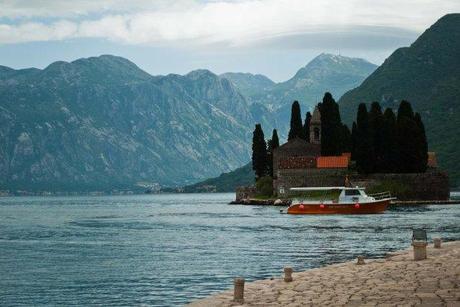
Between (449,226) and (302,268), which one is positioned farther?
(449,226)

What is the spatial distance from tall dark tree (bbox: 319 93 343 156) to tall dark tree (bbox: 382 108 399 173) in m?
8.85

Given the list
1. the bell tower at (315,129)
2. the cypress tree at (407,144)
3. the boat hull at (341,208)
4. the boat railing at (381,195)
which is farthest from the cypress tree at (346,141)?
the boat hull at (341,208)

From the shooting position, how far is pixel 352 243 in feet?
214

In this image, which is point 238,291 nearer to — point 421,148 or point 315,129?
point 421,148

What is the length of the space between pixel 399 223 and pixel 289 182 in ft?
207

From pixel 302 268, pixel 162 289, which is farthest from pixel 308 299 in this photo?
pixel 302 268

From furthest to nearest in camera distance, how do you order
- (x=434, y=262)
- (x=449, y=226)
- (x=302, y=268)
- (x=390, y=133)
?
(x=390, y=133) → (x=449, y=226) → (x=302, y=268) → (x=434, y=262)

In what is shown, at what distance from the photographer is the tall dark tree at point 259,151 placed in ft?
573

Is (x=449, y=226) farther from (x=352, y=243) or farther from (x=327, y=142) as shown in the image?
(x=327, y=142)

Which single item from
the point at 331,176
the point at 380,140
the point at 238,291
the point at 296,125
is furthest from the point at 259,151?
the point at 238,291

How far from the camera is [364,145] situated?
14100cm

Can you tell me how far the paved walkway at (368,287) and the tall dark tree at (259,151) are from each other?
444ft

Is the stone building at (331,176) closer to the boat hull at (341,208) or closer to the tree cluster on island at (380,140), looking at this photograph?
the tree cluster on island at (380,140)

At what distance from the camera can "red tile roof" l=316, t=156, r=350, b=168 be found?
5630 inches
